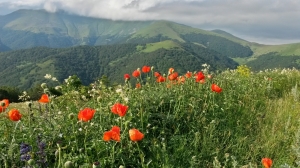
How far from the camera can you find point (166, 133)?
4086mm

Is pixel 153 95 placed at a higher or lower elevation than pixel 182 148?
higher

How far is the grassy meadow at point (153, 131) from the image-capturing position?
121 inches

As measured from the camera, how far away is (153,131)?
4031mm

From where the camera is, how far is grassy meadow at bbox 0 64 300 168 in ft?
10.1

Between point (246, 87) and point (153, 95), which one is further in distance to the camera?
point (246, 87)

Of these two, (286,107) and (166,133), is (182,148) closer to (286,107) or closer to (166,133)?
(166,133)

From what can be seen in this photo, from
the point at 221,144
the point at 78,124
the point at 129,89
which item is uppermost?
the point at 129,89

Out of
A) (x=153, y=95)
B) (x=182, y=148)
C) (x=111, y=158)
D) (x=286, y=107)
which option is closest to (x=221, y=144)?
(x=182, y=148)

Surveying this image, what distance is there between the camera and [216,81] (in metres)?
6.33

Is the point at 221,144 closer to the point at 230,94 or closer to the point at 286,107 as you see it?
the point at 230,94

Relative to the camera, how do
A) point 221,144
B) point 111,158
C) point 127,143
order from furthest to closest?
1. point 221,144
2. point 127,143
3. point 111,158

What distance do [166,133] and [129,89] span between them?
1.00m

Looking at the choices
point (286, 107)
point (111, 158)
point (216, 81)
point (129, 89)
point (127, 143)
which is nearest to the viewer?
point (111, 158)

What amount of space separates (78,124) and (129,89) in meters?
1.21
